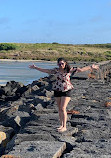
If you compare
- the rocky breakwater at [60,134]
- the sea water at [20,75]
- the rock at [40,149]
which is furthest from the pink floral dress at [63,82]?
the sea water at [20,75]

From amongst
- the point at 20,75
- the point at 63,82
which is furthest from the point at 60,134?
the point at 20,75

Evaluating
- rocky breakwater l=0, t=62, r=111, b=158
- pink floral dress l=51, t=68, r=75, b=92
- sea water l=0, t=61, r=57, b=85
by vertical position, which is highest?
pink floral dress l=51, t=68, r=75, b=92

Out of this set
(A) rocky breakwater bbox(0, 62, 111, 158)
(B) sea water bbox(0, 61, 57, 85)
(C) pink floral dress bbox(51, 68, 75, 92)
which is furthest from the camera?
(B) sea water bbox(0, 61, 57, 85)

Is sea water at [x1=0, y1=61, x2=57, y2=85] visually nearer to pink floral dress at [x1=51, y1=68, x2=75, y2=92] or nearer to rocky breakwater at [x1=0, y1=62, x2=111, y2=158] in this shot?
rocky breakwater at [x1=0, y1=62, x2=111, y2=158]

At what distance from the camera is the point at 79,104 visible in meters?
7.21

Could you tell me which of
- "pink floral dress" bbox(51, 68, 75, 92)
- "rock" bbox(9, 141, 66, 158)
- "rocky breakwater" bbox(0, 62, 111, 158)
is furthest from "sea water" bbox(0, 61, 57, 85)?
"rock" bbox(9, 141, 66, 158)

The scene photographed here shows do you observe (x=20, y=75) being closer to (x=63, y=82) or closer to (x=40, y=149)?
(x=63, y=82)

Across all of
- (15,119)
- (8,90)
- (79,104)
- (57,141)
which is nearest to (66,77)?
(57,141)

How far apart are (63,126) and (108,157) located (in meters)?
1.26

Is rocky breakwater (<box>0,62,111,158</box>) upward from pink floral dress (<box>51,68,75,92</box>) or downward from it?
downward

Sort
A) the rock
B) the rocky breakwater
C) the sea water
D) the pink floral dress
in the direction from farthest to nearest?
the sea water → the pink floral dress → the rocky breakwater → the rock

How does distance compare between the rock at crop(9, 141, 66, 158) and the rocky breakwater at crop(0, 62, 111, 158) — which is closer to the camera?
the rock at crop(9, 141, 66, 158)

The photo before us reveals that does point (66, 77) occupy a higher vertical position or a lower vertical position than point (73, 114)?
higher

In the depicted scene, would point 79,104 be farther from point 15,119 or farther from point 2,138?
point 2,138
